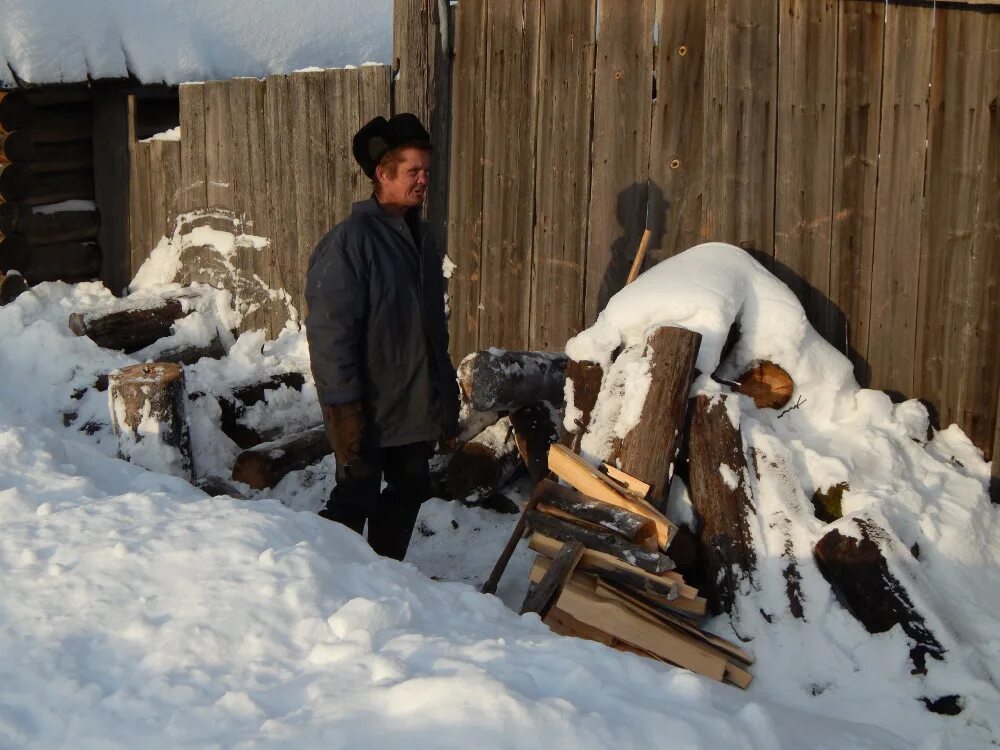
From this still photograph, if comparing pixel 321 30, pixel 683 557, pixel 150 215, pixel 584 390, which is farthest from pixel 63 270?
pixel 683 557

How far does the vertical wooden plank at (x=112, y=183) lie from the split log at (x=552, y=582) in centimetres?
556

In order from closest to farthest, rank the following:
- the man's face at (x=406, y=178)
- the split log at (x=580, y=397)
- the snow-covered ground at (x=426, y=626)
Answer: the snow-covered ground at (x=426, y=626) < the man's face at (x=406, y=178) < the split log at (x=580, y=397)

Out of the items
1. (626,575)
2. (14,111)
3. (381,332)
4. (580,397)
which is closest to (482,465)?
(580,397)

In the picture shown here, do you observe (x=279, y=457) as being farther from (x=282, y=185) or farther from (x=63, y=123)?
(x=63, y=123)

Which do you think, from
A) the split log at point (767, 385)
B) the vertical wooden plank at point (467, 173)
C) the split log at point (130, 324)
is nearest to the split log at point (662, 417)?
the split log at point (767, 385)

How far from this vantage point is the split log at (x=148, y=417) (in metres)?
4.83

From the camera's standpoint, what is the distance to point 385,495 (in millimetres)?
4590

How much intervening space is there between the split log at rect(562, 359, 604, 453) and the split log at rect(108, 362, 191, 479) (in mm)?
1878

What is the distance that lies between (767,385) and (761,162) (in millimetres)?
1212

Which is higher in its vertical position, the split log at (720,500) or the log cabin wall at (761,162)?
the log cabin wall at (761,162)

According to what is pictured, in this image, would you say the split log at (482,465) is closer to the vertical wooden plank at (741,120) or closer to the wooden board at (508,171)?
the wooden board at (508,171)

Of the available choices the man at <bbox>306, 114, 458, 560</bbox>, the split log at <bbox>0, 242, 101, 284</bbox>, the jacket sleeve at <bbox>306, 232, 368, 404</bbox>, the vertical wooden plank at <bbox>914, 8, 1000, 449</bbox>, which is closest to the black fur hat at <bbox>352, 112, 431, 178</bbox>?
the man at <bbox>306, 114, 458, 560</bbox>

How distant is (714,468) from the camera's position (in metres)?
4.30

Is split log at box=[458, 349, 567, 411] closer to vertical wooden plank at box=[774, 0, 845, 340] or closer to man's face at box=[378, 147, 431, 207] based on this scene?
man's face at box=[378, 147, 431, 207]
